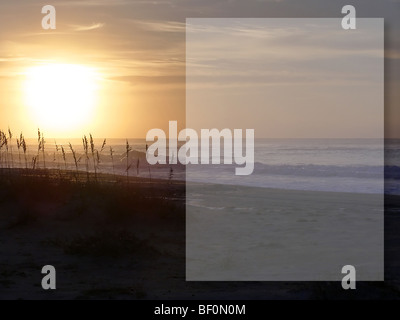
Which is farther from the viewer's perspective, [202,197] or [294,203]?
[202,197]

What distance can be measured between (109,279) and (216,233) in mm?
5469

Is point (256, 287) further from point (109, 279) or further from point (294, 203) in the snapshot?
point (294, 203)

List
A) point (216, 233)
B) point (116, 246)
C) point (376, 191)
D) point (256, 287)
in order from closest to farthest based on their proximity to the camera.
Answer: point (256, 287) < point (116, 246) < point (216, 233) < point (376, 191)

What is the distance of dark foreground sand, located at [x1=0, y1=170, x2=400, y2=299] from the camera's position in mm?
9656

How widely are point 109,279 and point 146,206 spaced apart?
642 centimetres

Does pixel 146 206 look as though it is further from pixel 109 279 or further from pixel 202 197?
pixel 202 197

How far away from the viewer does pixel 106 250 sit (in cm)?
1220

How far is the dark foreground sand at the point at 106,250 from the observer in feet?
31.7

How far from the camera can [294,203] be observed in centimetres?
2359

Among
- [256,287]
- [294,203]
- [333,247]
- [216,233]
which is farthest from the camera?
[294,203]

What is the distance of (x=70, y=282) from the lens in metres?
10.4
